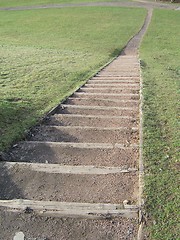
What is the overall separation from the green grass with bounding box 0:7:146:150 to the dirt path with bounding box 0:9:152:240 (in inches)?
34.5

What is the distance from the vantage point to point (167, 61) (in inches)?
766

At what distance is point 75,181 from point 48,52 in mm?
17292

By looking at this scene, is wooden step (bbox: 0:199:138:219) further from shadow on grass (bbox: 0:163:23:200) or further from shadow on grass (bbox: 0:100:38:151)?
shadow on grass (bbox: 0:100:38:151)

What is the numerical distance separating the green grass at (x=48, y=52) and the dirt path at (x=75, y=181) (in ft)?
2.87

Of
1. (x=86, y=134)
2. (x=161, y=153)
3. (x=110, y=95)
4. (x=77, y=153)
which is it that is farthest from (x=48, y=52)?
(x=161, y=153)

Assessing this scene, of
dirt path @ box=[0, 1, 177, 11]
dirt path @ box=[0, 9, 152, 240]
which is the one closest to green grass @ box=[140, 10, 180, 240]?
dirt path @ box=[0, 9, 152, 240]

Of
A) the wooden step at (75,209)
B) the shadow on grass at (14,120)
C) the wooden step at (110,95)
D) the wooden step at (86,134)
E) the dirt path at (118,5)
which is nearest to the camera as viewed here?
the wooden step at (75,209)

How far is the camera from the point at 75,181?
A: 5.49 metres

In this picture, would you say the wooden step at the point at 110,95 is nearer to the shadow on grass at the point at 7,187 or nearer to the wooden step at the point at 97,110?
the wooden step at the point at 97,110

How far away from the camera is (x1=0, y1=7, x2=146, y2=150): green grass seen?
9.41 m

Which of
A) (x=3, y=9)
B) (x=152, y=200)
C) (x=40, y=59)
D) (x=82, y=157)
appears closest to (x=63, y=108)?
(x=82, y=157)

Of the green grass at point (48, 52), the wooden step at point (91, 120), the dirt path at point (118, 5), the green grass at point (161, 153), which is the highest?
the dirt path at point (118, 5)

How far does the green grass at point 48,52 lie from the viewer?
9409 millimetres

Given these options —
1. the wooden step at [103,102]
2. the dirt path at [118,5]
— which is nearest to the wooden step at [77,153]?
the wooden step at [103,102]
